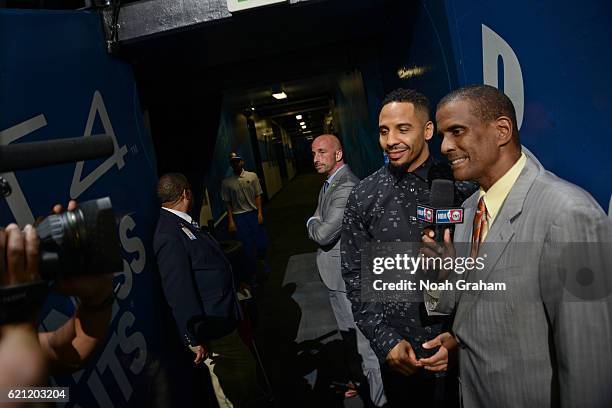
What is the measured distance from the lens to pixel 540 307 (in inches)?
42.8

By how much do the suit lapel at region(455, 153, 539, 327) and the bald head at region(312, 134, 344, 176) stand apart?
1.88 metres

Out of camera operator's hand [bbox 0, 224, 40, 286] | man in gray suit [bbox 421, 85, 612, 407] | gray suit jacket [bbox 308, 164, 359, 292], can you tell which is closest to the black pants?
man in gray suit [bbox 421, 85, 612, 407]

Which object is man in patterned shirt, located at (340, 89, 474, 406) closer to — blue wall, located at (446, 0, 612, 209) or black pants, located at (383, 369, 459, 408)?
black pants, located at (383, 369, 459, 408)

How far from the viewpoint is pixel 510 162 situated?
125 cm

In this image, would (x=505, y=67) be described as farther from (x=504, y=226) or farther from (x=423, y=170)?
(x=504, y=226)

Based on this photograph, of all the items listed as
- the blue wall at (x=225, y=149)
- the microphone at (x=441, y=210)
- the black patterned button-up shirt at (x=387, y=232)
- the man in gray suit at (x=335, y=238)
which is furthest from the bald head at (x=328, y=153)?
the blue wall at (x=225, y=149)

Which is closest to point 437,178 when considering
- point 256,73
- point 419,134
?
point 419,134

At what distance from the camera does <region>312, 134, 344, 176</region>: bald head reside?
2.99 metres

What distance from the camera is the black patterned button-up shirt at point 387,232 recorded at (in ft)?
5.87

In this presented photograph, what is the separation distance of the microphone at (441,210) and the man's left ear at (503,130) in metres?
0.36

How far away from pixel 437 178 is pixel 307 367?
2400 mm

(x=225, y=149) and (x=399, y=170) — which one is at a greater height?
(x=225, y=149)

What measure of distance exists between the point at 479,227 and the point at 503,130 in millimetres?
381

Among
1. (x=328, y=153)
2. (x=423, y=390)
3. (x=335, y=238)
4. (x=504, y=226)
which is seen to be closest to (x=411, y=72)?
(x=328, y=153)
